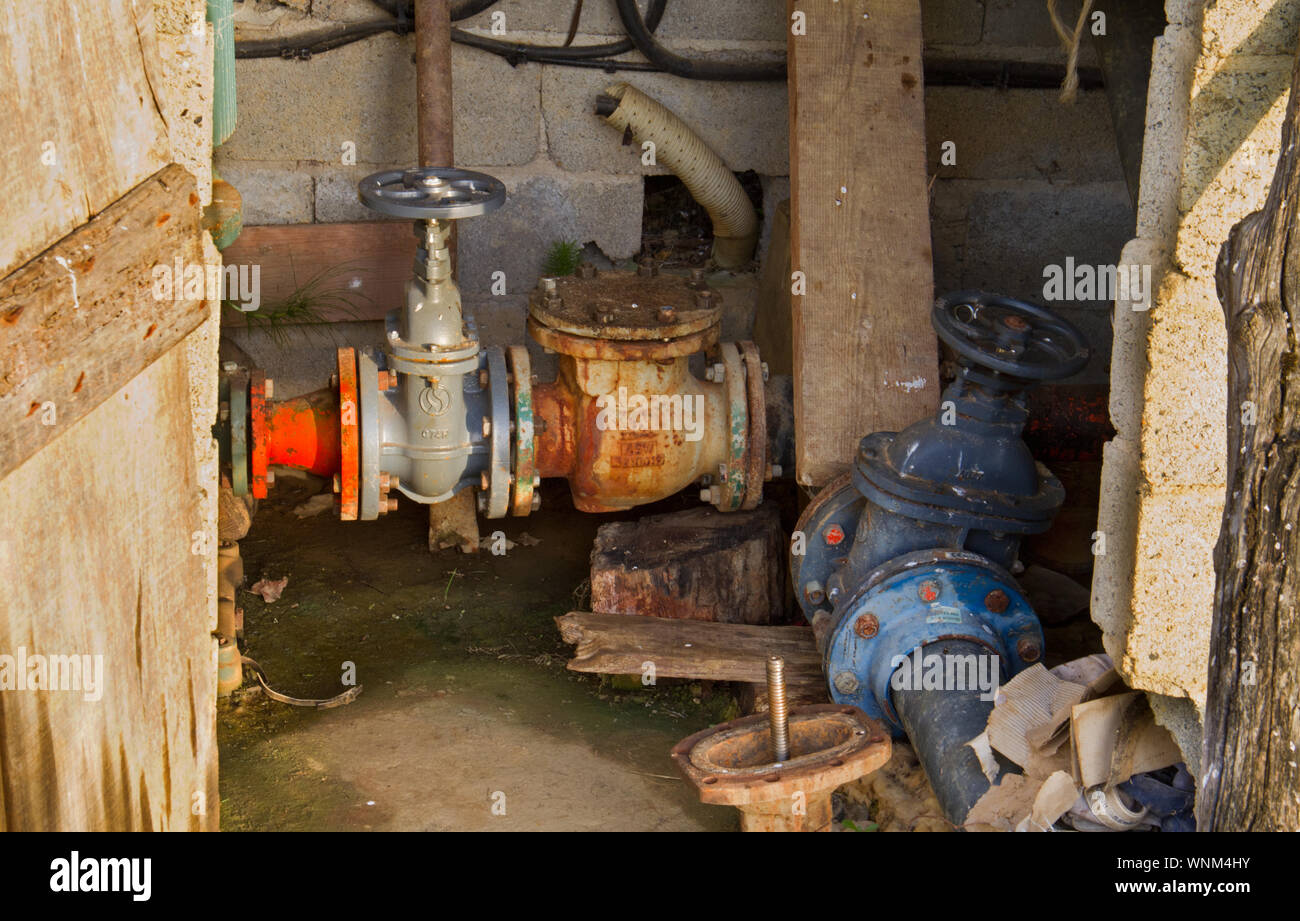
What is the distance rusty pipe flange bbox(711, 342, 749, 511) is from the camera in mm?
3523

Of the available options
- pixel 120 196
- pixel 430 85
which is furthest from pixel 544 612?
pixel 120 196

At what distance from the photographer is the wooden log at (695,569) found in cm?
356

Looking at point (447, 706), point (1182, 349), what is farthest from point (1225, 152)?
point (447, 706)

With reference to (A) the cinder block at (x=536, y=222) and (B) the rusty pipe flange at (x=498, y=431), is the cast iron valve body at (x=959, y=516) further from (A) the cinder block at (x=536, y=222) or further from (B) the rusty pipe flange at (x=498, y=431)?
(A) the cinder block at (x=536, y=222)

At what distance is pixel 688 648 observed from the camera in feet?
11.1

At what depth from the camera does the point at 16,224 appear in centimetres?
167

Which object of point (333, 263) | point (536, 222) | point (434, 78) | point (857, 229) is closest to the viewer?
point (857, 229)

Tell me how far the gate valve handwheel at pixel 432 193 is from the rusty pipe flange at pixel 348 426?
0.41m

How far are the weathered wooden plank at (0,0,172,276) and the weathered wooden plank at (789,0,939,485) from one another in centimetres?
195

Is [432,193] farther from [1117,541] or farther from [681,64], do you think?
[1117,541]

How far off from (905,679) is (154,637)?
5.11 ft

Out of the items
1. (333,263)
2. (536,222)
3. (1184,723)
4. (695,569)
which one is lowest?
(695,569)

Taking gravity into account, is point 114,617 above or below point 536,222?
below

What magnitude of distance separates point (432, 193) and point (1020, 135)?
2.13m
